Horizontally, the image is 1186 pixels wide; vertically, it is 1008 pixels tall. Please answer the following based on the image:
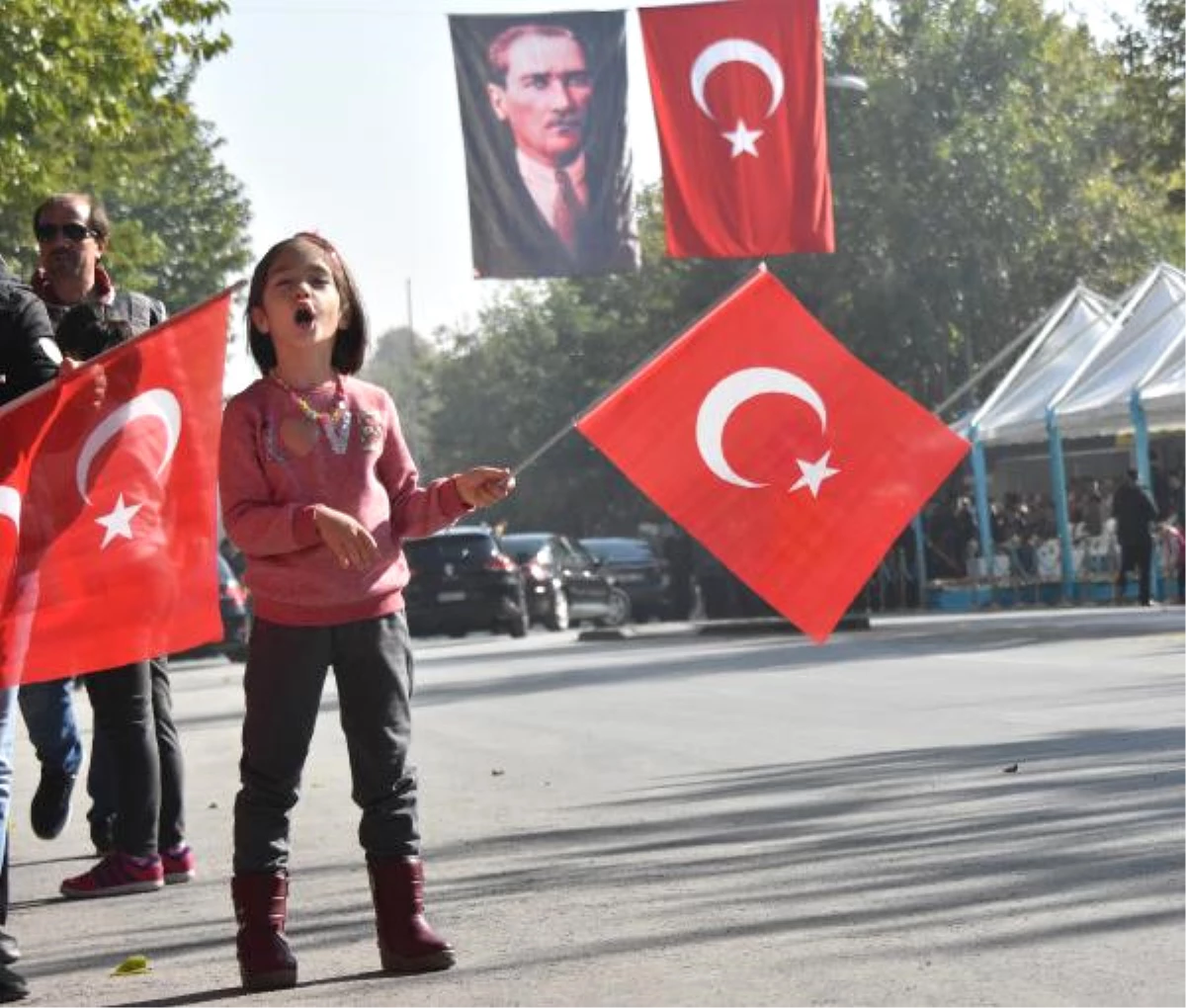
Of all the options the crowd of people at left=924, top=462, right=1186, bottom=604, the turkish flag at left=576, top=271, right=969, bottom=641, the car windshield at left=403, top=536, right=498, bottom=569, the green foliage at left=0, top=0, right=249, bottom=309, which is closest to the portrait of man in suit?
the green foliage at left=0, top=0, right=249, bottom=309

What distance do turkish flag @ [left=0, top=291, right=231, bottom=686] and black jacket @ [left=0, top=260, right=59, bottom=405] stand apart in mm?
62

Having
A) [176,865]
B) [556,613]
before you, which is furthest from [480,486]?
[556,613]

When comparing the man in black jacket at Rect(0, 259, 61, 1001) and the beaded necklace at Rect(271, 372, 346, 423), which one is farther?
the man in black jacket at Rect(0, 259, 61, 1001)

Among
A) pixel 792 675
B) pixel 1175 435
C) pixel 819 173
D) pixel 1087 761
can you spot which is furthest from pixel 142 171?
pixel 1087 761

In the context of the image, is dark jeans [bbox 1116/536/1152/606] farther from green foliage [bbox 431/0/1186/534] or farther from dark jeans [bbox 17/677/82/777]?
dark jeans [bbox 17/677/82/777]

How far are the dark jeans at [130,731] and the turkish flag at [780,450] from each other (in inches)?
63.4

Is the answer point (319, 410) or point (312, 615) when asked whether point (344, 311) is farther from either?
point (312, 615)

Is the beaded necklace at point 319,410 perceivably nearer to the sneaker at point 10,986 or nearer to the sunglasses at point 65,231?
the sneaker at point 10,986

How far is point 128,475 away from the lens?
8.22m

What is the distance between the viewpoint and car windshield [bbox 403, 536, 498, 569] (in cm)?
4159

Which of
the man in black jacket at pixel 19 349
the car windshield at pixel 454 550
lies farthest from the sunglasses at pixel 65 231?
the car windshield at pixel 454 550

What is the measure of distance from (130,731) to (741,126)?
1016 centimetres

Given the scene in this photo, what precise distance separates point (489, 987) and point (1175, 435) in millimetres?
38955

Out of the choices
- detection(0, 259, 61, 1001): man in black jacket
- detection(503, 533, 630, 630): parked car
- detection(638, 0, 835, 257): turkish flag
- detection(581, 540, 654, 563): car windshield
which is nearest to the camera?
detection(0, 259, 61, 1001): man in black jacket
